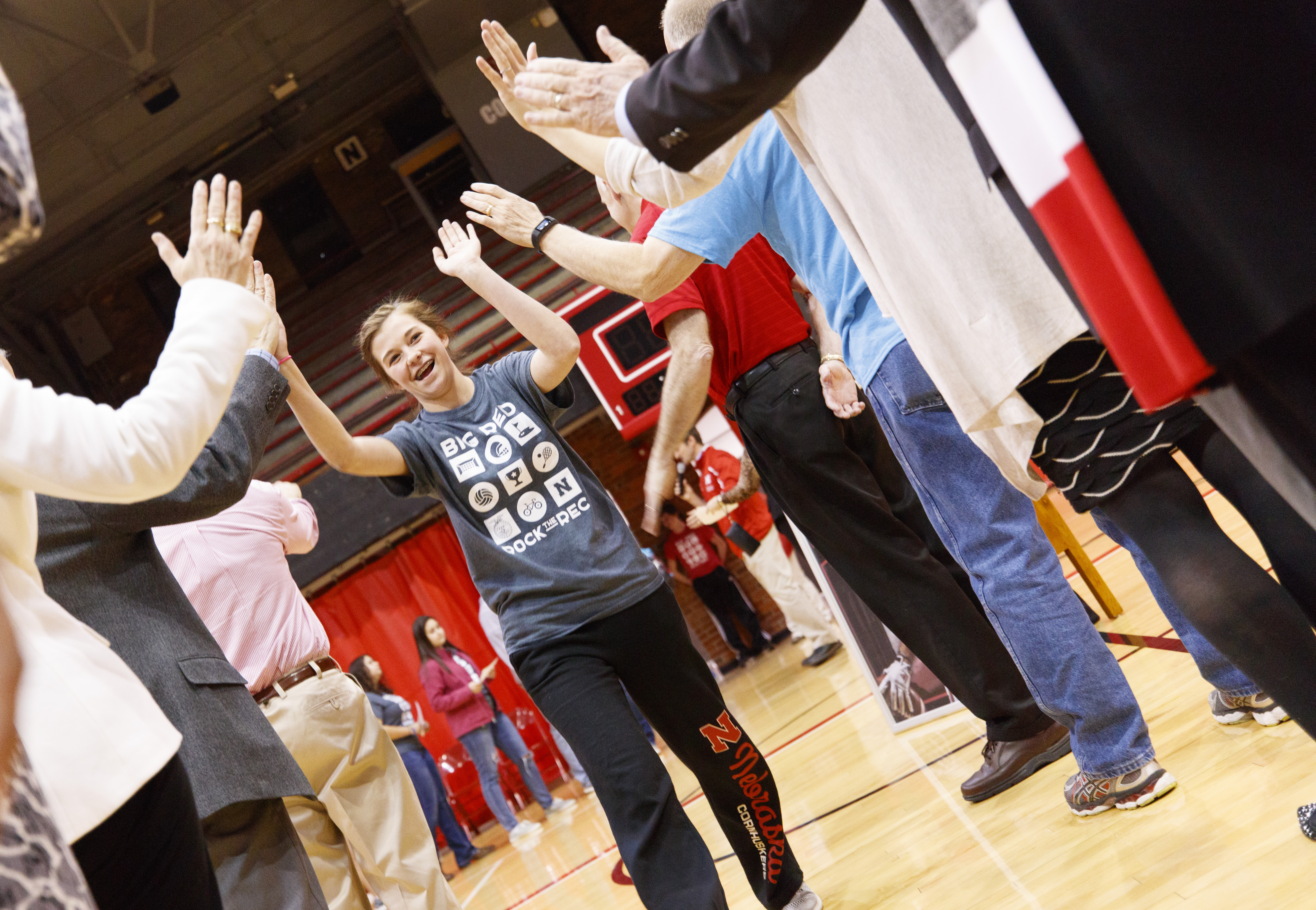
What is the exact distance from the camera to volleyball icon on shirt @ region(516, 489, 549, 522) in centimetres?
Result: 225

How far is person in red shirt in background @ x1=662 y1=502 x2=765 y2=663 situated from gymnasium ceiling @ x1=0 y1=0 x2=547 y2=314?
20.0 ft

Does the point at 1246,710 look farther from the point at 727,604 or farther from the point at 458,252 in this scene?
the point at 727,604

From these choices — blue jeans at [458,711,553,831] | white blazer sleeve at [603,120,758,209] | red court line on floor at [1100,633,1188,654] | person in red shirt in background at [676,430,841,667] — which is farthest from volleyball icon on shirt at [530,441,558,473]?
blue jeans at [458,711,553,831]

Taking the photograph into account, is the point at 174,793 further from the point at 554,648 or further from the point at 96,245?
the point at 96,245

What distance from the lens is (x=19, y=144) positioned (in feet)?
2.92

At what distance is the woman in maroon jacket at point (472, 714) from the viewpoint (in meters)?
7.39

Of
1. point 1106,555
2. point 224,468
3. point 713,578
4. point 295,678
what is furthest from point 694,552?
point 224,468

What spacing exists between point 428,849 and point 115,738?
1.85 metres

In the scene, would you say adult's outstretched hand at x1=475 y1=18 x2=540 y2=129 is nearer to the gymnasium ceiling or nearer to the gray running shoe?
the gray running shoe

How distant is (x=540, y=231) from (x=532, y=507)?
682mm

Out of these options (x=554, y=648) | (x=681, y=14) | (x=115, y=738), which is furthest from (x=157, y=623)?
(x=681, y=14)

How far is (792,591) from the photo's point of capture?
720 centimetres

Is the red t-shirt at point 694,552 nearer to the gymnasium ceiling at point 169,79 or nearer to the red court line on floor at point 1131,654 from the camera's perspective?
the gymnasium ceiling at point 169,79

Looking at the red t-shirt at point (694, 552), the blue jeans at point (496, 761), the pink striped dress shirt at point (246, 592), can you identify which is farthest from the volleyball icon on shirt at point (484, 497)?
the red t-shirt at point (694, 552)
